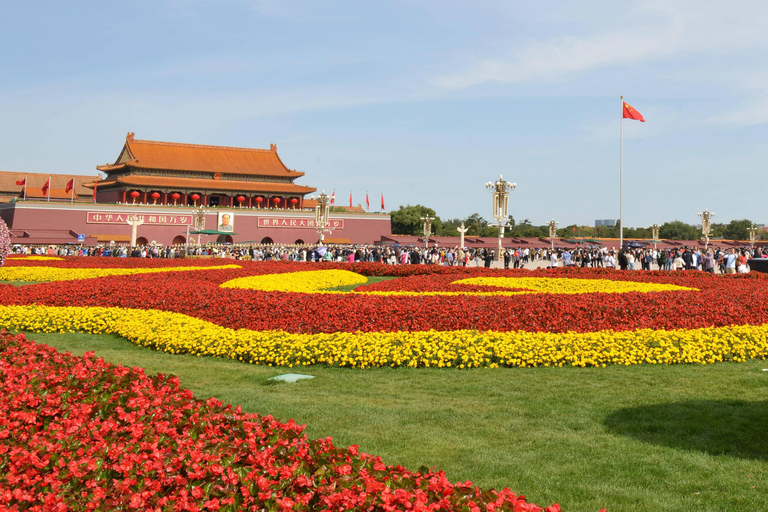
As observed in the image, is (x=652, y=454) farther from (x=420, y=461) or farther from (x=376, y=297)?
(x=376, y=297)

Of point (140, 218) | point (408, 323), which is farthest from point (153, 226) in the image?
point (408, 323)

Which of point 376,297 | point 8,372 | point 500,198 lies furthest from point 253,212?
point 8,372

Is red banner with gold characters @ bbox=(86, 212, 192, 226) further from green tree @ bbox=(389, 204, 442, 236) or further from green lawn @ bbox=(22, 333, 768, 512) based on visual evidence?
green lawn @ bbox=(22, 333, 768, 512)

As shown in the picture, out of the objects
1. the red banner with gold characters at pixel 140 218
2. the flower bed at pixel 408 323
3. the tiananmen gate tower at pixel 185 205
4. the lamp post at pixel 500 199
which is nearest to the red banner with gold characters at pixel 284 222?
the tiananmen gate tower at pixel 185 205

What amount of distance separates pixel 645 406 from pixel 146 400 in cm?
356

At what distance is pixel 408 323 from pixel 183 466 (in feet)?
17.2

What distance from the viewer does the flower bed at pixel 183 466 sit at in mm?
2539

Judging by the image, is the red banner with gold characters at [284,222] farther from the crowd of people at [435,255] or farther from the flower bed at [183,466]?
the flower bed at [183,466]

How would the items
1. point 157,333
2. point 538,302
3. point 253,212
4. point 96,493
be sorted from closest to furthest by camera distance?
point 96,493 < point 157,333 < point 538,302 < point 253,212

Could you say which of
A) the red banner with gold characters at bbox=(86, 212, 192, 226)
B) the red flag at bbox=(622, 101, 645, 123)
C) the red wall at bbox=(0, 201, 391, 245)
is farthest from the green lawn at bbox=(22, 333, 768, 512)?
the red banner with gold characters at bbox=(86, 212, 192, 226)

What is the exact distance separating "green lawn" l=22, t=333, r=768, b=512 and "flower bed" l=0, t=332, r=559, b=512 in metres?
1.00

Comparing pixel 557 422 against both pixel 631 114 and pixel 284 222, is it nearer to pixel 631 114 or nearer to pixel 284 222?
pixel 631 114

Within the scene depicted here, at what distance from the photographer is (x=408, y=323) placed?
26.2 ft

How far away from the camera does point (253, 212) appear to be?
45.7m
